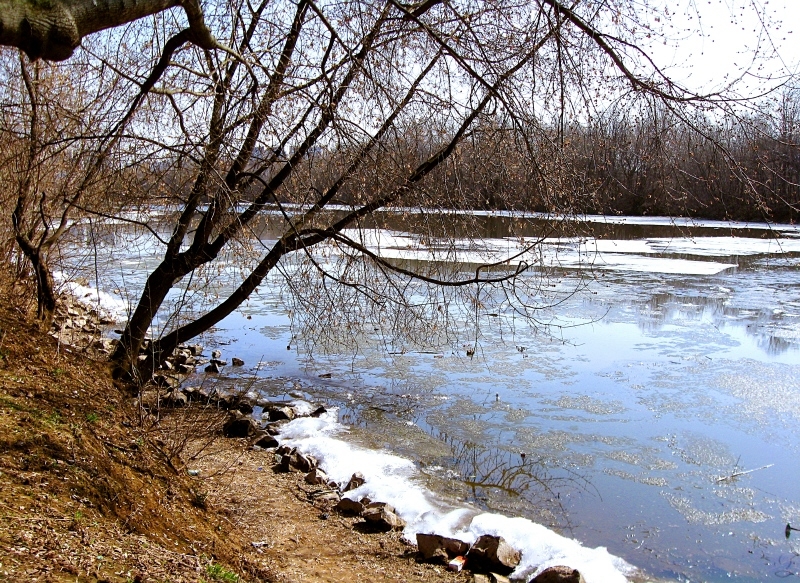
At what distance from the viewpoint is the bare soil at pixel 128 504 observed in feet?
10.4

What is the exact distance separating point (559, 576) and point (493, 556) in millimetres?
520

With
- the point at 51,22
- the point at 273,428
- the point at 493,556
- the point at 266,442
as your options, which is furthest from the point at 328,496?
the point at 51,22

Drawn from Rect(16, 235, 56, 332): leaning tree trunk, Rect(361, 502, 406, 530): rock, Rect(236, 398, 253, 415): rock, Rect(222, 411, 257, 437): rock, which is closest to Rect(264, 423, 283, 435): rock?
Rect(222, 411, 257, 437): rock

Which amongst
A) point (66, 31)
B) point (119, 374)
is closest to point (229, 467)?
point (119, 374)

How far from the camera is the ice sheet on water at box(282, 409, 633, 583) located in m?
5.14

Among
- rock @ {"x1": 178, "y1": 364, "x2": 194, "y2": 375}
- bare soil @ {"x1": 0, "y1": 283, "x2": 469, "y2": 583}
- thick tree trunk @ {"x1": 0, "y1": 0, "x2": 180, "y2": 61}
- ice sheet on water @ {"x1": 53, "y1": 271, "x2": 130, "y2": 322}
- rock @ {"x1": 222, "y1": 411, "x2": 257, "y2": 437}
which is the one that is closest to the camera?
thick tree trunk @ {"x1": 0, "y1": 0, "x2": 180, "y2": 61}

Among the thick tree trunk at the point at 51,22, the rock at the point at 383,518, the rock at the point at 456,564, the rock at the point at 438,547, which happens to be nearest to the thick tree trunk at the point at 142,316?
the rock at the point at 383,518

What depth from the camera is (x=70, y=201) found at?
573 centimetres

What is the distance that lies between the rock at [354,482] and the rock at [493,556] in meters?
1.54

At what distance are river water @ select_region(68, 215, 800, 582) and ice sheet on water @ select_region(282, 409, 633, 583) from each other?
12 cm

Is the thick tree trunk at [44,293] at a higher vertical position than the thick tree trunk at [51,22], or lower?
lower

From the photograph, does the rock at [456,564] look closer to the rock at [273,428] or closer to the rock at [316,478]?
the rock at [316,478]

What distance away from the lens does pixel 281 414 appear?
8422 mm

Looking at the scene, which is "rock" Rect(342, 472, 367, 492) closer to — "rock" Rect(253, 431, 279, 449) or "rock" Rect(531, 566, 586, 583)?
"rock" Rect(253, 431, 279, 449)
